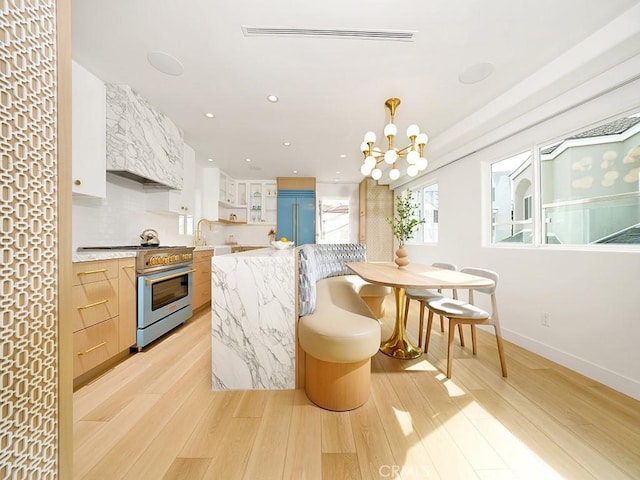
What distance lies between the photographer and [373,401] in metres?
1.48

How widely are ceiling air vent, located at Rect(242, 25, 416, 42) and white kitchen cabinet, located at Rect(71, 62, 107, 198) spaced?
5.09ft

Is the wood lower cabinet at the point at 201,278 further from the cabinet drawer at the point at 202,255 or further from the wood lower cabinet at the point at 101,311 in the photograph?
the wood lower cabinet at the point at 101,311

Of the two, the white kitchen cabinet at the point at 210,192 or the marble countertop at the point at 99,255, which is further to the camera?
the white kitchen cabinet at the point at 210,192

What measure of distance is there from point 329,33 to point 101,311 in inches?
108

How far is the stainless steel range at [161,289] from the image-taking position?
Result: 2.12 metres

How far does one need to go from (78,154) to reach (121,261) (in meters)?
0.97

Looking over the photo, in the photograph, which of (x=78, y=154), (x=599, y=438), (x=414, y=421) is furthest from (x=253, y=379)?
(x=78, y=154)

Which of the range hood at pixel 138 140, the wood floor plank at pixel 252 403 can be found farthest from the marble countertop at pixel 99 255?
the wood floor plank at pixel 252 403

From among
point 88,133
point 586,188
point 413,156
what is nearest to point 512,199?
point 586,188

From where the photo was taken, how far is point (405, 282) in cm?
155

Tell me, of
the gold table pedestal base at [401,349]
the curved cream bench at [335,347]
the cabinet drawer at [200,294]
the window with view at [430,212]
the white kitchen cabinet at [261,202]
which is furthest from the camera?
the white kitchen cabinet at [261,202]

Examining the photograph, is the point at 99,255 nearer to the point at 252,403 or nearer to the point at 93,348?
the point at 93,348

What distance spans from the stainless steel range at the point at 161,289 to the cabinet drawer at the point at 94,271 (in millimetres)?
263

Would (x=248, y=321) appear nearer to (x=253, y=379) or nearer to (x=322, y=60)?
(x=253, y=379)
